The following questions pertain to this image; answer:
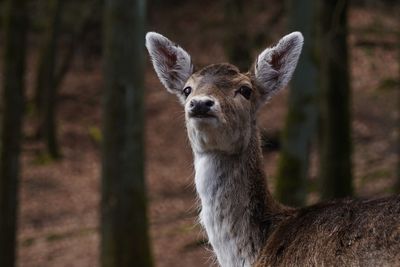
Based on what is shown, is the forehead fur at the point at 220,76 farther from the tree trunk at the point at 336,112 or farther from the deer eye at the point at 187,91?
the tree trunk at the point at 336,112

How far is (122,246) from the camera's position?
42.2 ft

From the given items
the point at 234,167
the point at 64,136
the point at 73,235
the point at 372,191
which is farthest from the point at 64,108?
the point at 234,167

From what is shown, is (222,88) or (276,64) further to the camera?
(276,64)

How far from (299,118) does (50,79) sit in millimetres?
14363

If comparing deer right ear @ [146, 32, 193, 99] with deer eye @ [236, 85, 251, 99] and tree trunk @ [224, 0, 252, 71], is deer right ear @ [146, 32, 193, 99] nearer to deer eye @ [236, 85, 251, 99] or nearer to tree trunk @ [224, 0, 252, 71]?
deer eye @ [236, 85, 251, 99]

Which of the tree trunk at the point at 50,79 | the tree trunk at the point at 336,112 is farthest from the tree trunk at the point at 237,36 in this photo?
the tree trunk at the point at 50,79

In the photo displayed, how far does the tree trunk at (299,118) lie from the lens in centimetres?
1326

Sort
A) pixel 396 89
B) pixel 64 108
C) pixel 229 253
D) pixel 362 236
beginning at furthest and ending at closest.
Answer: pixel 64 108 < pixel 396 89 < pixel 229 253 < pixel 362 236

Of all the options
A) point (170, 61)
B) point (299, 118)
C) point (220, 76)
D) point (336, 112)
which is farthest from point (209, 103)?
point (336, 112)

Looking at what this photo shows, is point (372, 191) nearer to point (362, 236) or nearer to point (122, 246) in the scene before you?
point (122, 246)

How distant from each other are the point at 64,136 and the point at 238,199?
2443 cm

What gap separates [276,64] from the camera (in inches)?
285

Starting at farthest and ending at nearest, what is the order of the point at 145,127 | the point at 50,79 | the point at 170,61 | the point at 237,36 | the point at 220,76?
the point at 50,79, the point at 237,36, the point at 145,127, the point at 170,61, the point at 220,76

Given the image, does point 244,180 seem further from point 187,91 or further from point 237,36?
point 237,36
